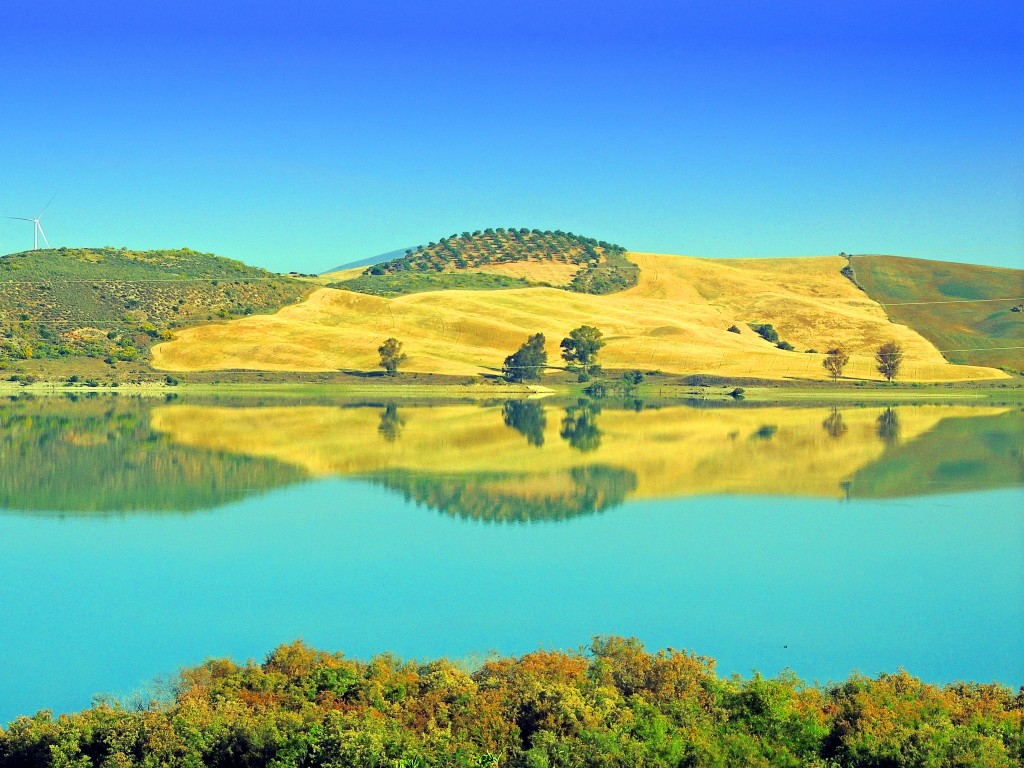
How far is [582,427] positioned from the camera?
282ft

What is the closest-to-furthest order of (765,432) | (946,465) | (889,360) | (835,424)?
(946,465) < (765,432) < (835,424) < (889,360)

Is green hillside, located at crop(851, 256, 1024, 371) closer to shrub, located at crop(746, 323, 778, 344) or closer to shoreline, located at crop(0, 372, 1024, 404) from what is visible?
shoreline, located at crop(0, 372, 1024, 404)

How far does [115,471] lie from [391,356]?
7360cm

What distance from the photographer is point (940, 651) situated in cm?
3039

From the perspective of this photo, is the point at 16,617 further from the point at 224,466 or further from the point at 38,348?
the point at 38,348

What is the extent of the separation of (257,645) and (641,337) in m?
124

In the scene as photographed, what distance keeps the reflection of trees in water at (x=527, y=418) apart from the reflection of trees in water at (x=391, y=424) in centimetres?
781

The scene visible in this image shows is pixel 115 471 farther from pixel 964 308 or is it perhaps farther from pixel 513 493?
A: pixel 964 308

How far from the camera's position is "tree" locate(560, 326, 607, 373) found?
135250mm

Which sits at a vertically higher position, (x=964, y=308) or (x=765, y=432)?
(x=964, y=308)

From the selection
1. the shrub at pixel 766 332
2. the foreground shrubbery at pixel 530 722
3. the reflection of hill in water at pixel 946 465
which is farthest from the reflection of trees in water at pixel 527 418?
the shrub at pixel 766 332

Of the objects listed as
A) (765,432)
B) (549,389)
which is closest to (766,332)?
(549,389)

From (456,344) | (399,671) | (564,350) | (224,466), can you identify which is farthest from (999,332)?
(399,671)

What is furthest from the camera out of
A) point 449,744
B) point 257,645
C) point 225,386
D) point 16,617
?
point 225,386
